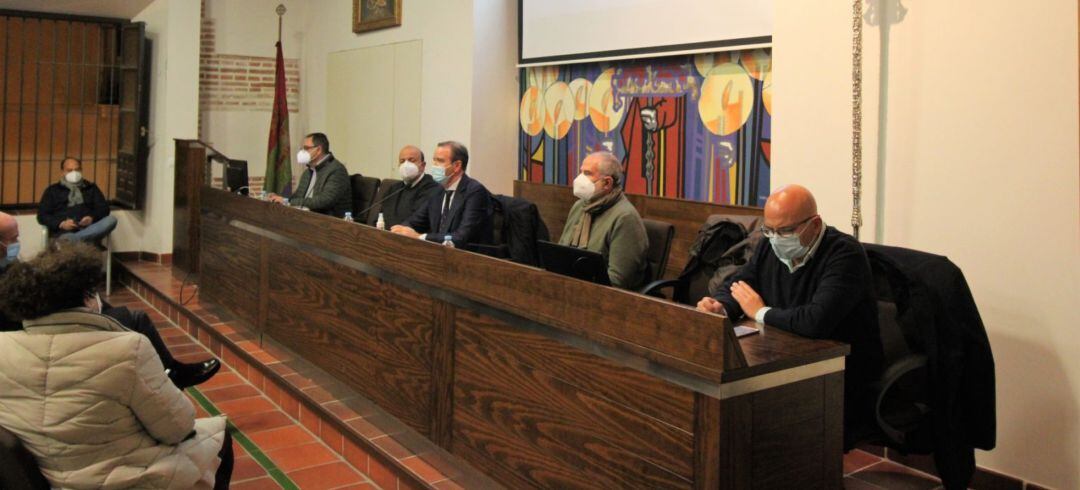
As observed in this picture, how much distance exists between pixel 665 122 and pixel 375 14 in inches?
125

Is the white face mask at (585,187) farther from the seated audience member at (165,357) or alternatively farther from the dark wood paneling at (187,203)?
the dark wood paneling at (187,203)

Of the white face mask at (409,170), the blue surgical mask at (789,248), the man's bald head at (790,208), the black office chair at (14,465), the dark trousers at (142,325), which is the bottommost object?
the black office chair at (14,465)

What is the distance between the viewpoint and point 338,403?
3.91 metres

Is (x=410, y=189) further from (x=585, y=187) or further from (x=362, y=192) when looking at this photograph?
(x=585, y=187)

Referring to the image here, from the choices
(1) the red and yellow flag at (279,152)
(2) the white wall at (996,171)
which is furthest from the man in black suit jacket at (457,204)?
(1) the red and yellow flag at (279,152)

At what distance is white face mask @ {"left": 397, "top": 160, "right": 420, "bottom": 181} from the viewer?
5449 mm

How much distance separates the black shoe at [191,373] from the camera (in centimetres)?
359

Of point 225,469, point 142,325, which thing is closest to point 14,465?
point 225,469

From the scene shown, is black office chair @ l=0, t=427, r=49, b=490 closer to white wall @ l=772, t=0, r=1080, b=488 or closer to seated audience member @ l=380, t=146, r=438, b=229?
white wall @ l=772, t=0, r=1080, b=488

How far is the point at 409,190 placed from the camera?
18.2ft

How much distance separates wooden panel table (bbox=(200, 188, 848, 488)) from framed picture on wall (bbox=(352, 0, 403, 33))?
360 centimetres

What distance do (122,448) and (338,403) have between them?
61.0 inches

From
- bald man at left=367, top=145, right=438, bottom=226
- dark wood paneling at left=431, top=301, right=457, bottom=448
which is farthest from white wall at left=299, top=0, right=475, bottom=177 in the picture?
dark wood paneling at left=431, top=301, right=457, bottom=448

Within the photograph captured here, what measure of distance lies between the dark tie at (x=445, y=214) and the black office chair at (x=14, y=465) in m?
2.79
